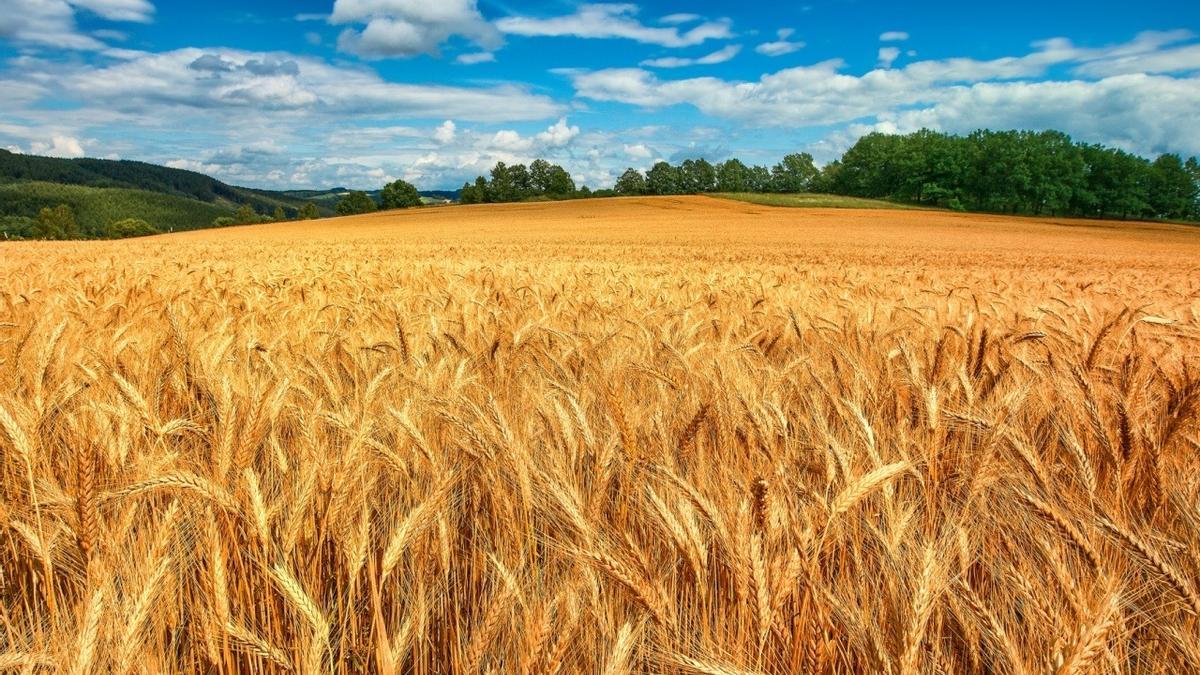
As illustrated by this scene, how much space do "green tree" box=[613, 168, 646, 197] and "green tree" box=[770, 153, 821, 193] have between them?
77.1 ft

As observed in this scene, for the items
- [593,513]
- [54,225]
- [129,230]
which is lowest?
[593,513]

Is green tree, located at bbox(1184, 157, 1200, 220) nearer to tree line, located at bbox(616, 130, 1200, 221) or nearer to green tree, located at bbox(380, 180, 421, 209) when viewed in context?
tree line, located at bbox(616, 130, 1200, 221)

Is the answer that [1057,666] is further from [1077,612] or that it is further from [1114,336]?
[1114,336]

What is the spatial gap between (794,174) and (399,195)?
6959 cm

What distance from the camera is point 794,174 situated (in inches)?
4633

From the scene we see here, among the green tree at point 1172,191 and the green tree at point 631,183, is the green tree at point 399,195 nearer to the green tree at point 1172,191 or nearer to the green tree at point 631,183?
the green tree at point 631,183

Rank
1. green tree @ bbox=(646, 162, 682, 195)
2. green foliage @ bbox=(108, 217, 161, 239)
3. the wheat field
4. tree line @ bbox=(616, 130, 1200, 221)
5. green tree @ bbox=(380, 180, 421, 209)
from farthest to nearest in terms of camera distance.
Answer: green tree @ bbox=(646, 162, 682, 195) → green tree @ bbox=(380, 180, 421, 209) → green foliage @ bbox=(108, 217, 161, 239) → tree line @ bbox=(616, 130, 1200, 221) → the wheat field

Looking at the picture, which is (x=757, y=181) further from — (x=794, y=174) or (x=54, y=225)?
(x=54, y=225)

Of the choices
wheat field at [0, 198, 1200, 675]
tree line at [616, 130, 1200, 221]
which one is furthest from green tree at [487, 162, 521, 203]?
wheat field at [0, 198, 1200, 675]

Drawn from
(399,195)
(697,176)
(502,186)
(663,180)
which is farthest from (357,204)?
(697,176)

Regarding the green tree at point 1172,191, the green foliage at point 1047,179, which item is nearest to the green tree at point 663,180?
the green foliage at point 1047,179

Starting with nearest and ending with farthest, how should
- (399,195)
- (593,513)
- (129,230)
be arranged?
(593,513) → (129,230) → (399,195)

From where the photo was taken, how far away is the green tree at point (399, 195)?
312ft

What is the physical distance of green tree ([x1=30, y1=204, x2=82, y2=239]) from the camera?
86.9m
